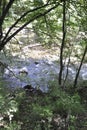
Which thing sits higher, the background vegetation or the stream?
the stream

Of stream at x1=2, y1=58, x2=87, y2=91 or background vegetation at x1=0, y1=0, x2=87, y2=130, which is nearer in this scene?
background vegetation at x1=0, y1=0, x2=87, y2=130

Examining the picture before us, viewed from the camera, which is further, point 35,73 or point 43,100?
point 35,73

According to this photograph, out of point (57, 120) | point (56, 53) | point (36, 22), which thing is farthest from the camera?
point (56, 53)

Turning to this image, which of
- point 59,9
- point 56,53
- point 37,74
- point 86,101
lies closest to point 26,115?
point 86,101

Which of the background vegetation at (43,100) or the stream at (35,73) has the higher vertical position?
the stream at (35,73)

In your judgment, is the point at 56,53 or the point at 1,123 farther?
the point at 56,53

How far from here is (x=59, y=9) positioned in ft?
32.5

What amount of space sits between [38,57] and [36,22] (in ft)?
26.1

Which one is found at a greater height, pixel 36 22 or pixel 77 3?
pixel 36 22

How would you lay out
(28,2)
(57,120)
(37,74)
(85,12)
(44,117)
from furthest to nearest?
(37,74), (28,2), (85,12), (57,120), (44,117)

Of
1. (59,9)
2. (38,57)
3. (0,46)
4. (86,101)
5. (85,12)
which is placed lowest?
(86,101)

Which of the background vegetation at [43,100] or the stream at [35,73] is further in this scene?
the stream at [35,73]

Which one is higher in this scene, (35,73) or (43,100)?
(35,73)

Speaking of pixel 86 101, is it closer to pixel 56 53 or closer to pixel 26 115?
pixel 26 115
